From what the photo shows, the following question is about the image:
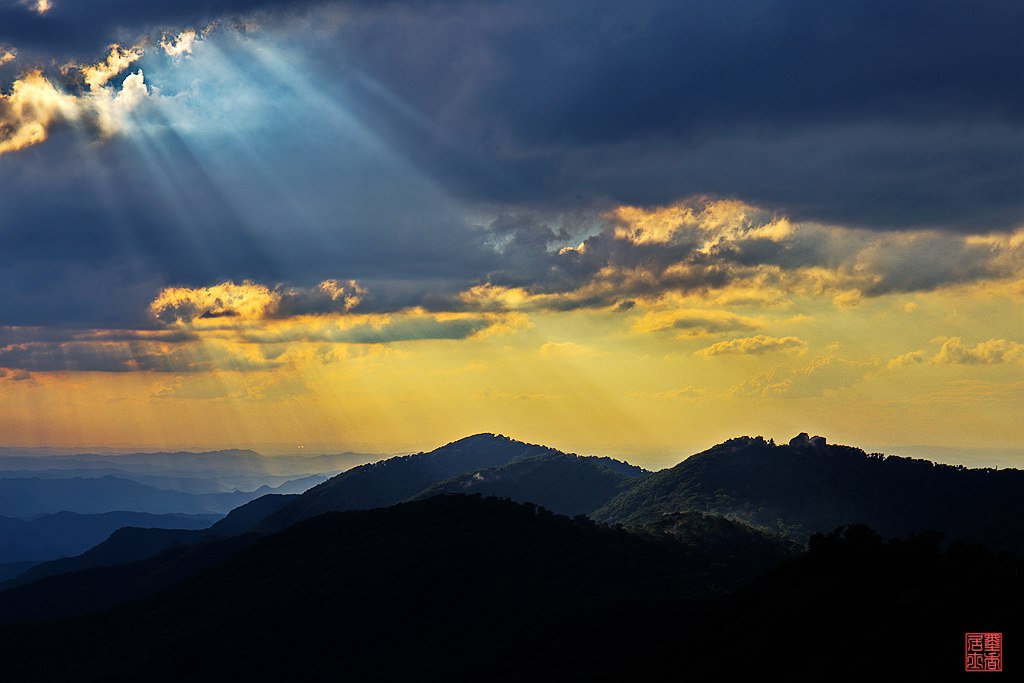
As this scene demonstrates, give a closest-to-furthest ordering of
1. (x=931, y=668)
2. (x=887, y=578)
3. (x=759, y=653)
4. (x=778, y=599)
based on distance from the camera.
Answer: (x=931, y=668) → (x=759, y=653) → (x=887, y=578) → (x=778, y=599)

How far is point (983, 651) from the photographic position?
75.4 metres

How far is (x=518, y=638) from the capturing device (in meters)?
187

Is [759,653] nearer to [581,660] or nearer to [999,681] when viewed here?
[999,681]

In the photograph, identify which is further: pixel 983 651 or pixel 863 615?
pixel 863 615

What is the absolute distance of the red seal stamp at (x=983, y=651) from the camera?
73375 millimetres

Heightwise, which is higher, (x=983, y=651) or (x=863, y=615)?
(x=863, y=615)

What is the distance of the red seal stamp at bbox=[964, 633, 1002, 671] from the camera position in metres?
73.4

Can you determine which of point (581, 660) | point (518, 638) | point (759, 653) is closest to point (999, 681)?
point (759, 653)

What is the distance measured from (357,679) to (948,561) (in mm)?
131692

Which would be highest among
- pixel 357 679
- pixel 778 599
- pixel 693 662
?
pixel 778 599

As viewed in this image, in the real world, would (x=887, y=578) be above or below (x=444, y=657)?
above

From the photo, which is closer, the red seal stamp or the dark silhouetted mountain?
the red seal stamp

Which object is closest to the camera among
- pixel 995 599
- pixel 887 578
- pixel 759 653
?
pixel 995 599

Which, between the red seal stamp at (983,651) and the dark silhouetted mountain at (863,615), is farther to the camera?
the dark silhouetted mountain at (863,615)
